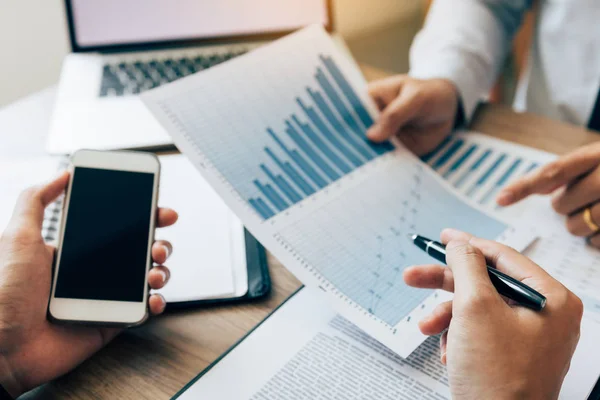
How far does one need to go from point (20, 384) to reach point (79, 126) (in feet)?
1.35

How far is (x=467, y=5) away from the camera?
2.86 feet

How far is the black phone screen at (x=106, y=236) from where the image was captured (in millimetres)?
465

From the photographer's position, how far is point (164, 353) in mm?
469

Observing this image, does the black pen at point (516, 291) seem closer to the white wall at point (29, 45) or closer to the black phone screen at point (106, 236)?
the black phone screen at point (106, 236)

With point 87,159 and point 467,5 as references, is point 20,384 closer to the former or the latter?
point 87,159

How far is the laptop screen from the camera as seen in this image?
33.7 inches

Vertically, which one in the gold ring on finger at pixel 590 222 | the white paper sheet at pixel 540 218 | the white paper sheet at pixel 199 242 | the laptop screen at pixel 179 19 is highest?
the laptop screen at pixel 179 19

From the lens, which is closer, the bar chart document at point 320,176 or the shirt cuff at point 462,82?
the bar chart document at point 320,176

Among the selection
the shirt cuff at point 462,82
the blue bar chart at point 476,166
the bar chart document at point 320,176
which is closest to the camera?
the bar chart document at point 320,176

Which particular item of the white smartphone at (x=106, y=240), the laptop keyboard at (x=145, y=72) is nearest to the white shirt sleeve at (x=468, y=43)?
the laptop keyboard at (x=145, y=72)

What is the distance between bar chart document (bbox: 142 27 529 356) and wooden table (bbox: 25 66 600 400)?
0.06 m

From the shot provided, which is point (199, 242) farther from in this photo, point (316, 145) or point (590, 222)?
point (590, 222)

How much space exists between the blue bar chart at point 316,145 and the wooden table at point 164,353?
8cm

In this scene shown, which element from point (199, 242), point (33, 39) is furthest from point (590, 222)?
point (33, 39)
